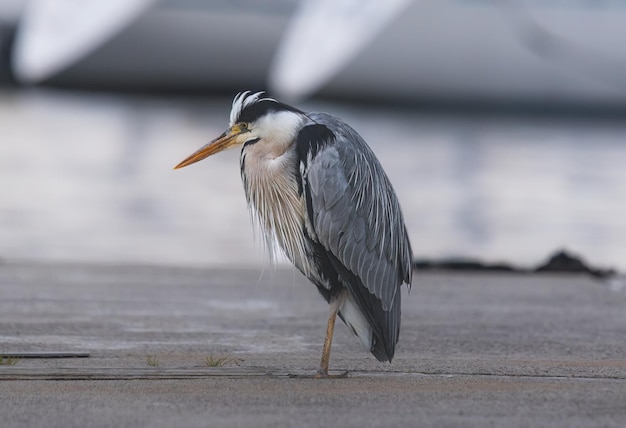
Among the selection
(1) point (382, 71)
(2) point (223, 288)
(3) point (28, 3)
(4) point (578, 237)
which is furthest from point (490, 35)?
(2) point (223, 288)

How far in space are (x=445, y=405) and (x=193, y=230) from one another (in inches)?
496

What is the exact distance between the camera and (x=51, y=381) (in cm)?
620

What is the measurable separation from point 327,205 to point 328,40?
33539 millimetres

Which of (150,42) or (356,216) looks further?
(150,42)

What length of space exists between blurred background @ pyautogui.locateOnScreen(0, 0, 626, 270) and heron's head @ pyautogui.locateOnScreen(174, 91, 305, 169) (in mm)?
13435

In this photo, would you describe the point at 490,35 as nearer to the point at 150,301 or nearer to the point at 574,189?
the point at 574,189

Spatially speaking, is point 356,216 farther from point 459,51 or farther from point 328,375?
point 459,51

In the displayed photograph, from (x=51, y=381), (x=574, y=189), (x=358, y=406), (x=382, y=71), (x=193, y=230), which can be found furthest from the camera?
(x=382, y=71)

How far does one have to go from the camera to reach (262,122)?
6.47m

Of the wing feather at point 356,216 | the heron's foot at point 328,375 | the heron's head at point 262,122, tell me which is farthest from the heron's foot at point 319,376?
the heron's head at point 262,122

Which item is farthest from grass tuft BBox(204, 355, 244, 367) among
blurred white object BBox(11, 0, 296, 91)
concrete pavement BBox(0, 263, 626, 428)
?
blurred white object BBox(11, 0, 296, 91)

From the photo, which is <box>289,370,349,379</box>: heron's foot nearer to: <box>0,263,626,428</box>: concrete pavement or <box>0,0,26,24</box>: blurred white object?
<box>0,263,626,428</box>: concrete pavement

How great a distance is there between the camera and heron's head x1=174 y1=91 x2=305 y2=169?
646cm

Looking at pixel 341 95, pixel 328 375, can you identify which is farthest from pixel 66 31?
pixel 328 375
